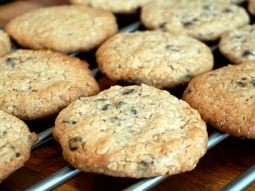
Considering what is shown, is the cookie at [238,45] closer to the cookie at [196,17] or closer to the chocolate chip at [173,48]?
the cookie at [196,17]

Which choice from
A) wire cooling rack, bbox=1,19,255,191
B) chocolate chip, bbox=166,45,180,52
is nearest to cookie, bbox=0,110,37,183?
wire cooling rack, bbox=1,19,255,191

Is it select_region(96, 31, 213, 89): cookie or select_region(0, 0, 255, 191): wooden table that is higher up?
select_region(96, 31, 213, 89): cookie

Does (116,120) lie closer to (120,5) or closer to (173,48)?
(173,48)

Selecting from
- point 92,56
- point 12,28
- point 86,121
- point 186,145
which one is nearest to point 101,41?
point 92,56

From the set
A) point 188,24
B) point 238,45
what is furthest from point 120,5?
point 238,45

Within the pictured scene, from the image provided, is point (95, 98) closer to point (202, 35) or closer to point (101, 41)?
point (101, 41)

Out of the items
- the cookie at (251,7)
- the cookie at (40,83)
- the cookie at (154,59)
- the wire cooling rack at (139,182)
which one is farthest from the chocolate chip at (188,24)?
the wire cooling rack at (139,182)

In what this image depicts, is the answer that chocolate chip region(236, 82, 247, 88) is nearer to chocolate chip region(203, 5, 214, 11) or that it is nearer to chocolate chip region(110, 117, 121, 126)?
chocolate chip region(110, 117, 121, 126)
